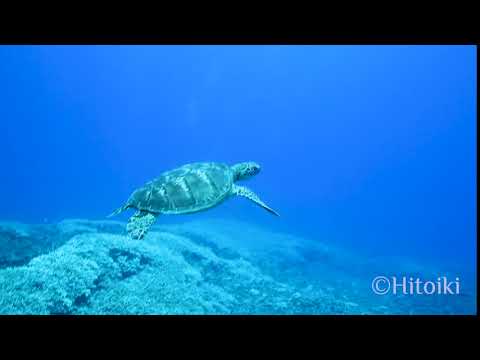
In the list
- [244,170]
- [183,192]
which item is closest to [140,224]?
[183,192]

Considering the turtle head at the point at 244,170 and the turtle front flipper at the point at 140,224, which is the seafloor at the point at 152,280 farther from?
the turtle head at the point at 244,170

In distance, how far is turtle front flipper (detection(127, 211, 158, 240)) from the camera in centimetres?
777

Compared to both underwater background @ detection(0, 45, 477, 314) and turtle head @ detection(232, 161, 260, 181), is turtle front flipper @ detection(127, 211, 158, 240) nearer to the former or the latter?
turtle head @ detection(232, 161, 260, 181)

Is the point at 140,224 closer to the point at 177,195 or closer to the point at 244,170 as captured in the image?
the point at 177,195

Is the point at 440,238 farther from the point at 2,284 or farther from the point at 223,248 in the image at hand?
the point at 2,284

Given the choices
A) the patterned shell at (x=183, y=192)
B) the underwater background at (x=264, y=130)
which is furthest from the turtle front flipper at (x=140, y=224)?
the underwater background at (x=264, y=130)

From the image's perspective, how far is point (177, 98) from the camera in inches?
4582

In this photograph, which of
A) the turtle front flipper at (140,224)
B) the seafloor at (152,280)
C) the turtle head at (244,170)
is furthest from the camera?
the turtle head at (244,170)

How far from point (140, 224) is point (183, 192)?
1.21 m

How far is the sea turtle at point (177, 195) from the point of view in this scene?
8.23 metres

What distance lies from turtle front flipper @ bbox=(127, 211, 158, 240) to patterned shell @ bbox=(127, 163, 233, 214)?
0.15m
